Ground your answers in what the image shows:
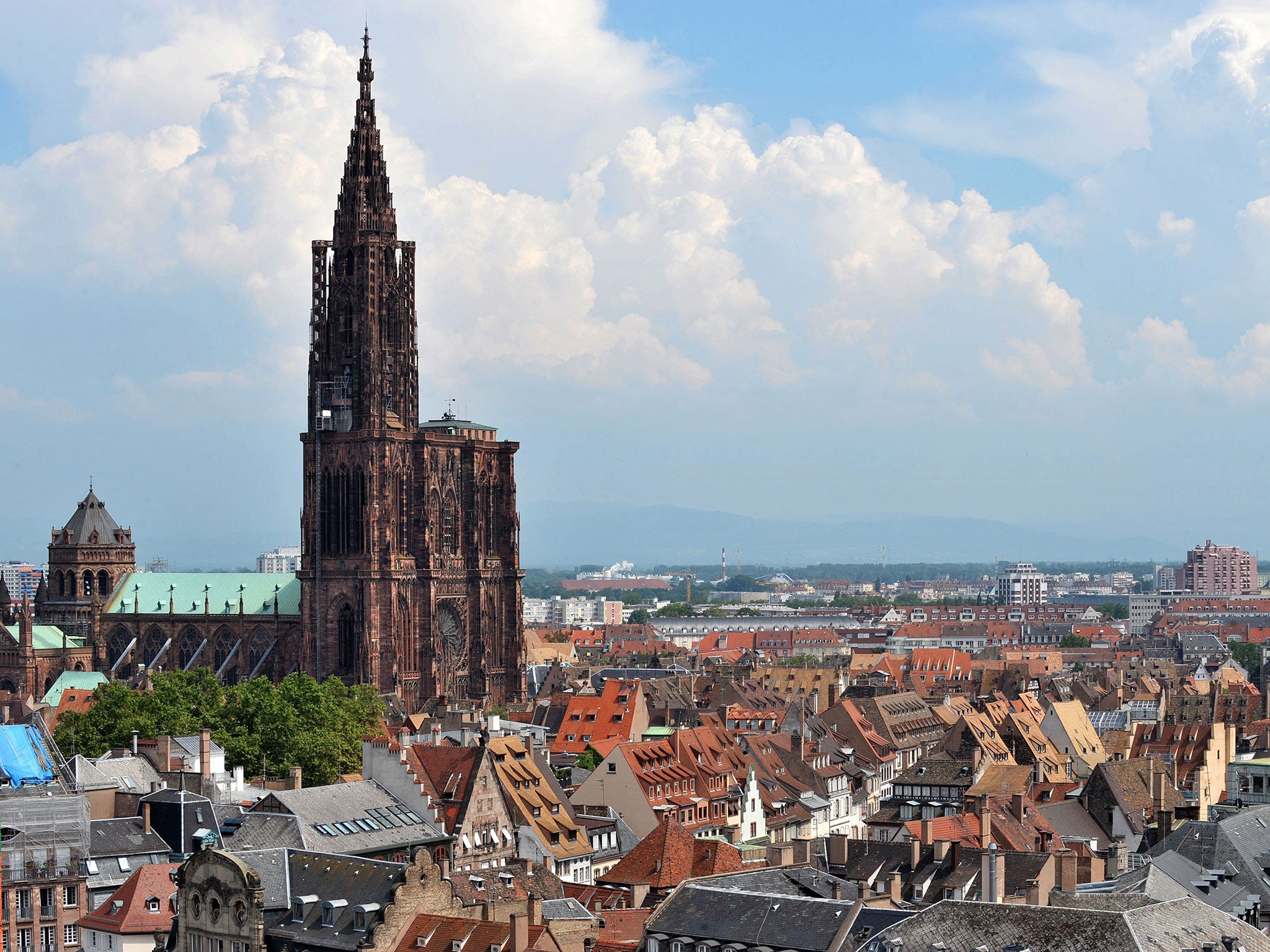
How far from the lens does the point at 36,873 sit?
87375 millimetres

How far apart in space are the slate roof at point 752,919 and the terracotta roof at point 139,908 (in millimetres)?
22216

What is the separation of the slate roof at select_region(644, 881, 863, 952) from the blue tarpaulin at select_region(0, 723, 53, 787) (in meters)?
35.1

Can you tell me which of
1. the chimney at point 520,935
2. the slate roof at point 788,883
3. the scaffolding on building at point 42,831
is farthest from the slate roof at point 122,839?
the chimney at point 520,935

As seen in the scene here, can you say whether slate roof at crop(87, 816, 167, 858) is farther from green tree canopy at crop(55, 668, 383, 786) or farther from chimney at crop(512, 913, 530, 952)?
green tree canopy at crop(55, 668, 383, 786)

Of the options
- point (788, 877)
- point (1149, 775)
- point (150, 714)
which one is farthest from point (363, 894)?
point (150, 714)

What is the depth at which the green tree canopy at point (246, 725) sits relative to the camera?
437ft

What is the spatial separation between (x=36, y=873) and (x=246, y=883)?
16.1 metres

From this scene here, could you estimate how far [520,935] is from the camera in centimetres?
7088

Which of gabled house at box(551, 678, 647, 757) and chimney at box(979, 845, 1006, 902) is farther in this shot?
gabled house at box(551, 678, 647, 757)

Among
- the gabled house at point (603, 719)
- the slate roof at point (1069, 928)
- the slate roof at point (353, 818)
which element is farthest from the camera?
the gabled house at point (603, 719)

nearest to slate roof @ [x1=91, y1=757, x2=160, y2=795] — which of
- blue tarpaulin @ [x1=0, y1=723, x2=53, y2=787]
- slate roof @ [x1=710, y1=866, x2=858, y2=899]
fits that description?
blue tarpaulin @ [x1=0, y1=723, x2=53, y2=787]

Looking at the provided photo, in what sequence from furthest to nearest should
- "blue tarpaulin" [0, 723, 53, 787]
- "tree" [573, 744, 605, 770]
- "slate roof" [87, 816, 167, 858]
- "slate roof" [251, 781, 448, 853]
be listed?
"tree" [573, 744, 605, 770] → "blue tarpaulin" [0, 723, 53, 787] → "slate roof" [251, 781, 448, 853] → "slate roof" [87, 816, 167, 858]

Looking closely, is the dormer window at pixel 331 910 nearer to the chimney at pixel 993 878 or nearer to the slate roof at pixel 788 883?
the slate roof at pixel 788 883

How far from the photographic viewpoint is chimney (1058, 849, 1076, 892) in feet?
271
